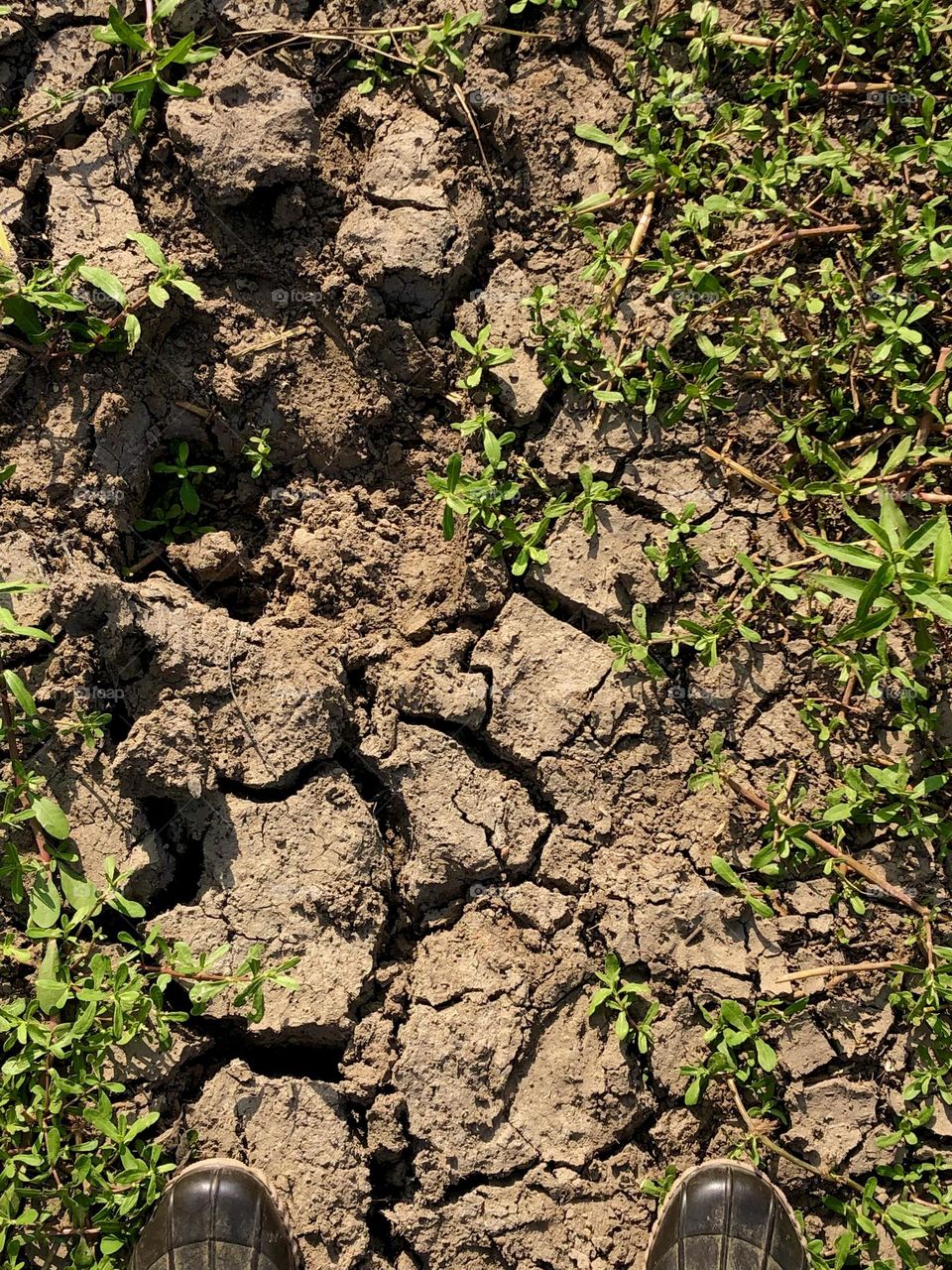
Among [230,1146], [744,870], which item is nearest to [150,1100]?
[230,1146]

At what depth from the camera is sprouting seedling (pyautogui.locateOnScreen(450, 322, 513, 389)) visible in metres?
2.88

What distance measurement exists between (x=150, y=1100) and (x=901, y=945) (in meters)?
2.10

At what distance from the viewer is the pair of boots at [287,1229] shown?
2.61 meters

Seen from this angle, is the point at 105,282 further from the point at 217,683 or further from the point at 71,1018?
the point at 71,1018

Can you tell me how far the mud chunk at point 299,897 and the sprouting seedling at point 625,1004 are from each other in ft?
2.08

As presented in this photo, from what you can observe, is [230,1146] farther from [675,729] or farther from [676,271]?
[676,271]

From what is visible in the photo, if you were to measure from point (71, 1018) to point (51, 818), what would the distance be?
56cm

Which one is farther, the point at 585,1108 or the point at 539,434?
the point at 539,434

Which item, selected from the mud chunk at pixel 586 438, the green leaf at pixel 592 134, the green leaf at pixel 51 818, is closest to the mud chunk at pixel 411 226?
the green leaf at pixel 592 134

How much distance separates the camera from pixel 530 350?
298cm

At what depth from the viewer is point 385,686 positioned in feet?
9.34

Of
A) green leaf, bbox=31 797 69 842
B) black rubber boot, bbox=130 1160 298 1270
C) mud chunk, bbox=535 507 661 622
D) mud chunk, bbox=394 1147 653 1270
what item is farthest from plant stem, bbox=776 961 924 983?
green leaf, bbox=31 797 69 842

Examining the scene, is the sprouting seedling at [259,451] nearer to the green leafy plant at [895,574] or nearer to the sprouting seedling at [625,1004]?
the green leafy plant at [895,574]

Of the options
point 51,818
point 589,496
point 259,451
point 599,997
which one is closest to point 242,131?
point 259,451
